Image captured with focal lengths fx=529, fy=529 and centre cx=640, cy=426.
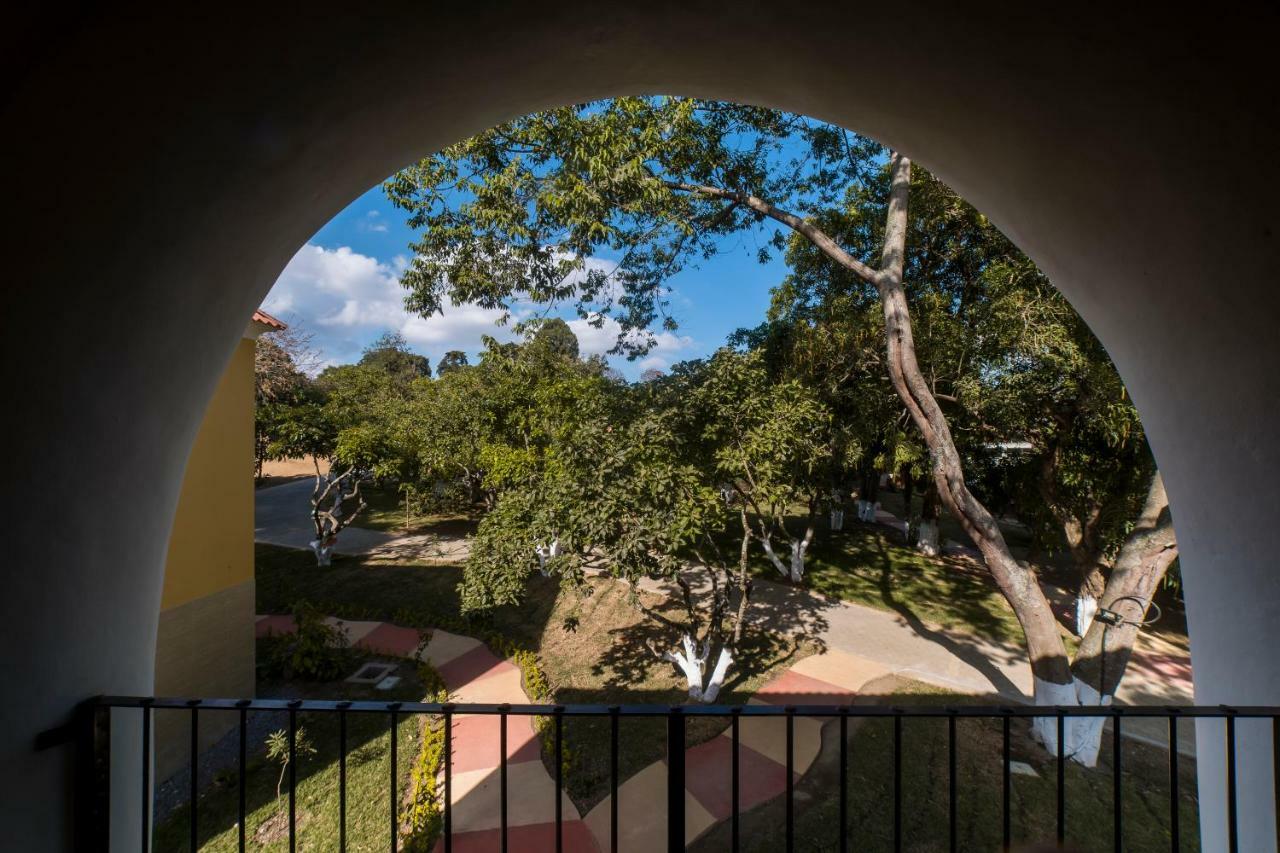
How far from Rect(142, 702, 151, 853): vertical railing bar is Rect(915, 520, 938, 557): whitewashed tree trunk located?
47.6 ft

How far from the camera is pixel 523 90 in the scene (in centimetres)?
195

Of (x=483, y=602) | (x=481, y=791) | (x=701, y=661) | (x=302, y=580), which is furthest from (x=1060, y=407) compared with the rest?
(x=302, y=580)

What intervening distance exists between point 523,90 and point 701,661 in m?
5.99

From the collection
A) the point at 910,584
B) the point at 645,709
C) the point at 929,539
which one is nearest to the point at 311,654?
the point at 645,709

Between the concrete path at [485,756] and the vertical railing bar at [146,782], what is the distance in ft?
4.75

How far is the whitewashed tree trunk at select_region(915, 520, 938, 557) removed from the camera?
1321 cm

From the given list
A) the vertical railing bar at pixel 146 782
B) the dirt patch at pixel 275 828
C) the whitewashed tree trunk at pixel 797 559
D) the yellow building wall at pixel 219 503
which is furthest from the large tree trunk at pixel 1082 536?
the yellow building wall at pixel 219 503

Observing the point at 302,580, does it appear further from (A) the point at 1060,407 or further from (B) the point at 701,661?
(A) the point at 1060,407

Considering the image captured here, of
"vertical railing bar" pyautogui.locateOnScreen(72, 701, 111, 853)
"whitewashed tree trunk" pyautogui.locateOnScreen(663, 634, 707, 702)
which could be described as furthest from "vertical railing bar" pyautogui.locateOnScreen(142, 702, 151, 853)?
"whitewashed tree trunk" pyautogui.locateOnScreen(663, 634, 707, 702)

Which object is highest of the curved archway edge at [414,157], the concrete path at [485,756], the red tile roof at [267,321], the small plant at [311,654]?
the red tile roof at [267,321]

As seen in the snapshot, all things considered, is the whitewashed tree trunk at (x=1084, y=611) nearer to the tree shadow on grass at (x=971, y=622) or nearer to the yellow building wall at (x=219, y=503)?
the tree shadow on grass at (x=971, y=622)

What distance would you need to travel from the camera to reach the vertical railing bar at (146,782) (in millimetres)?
1630

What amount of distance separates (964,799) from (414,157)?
609 centimetres

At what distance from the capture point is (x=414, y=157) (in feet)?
6.88
